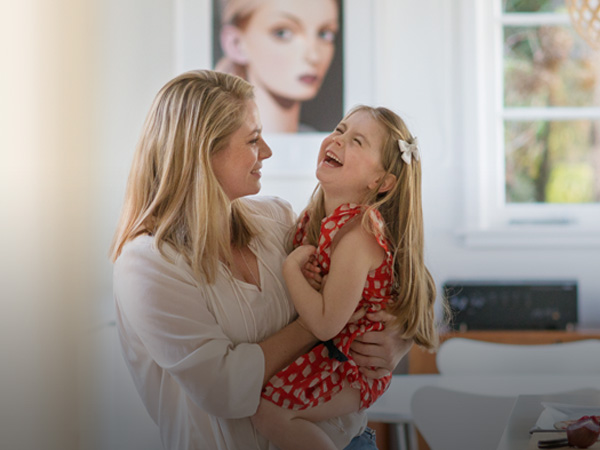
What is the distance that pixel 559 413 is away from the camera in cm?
122

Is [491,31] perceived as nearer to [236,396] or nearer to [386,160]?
[386,160]

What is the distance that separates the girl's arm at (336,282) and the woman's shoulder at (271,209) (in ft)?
0.65

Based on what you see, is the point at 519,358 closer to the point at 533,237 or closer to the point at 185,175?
the point at 533,237

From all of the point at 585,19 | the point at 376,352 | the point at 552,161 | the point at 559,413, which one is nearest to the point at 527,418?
the point at 559,413

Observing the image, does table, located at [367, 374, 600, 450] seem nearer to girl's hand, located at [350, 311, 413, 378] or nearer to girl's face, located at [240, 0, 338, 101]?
girl's hand, located at [350, 311, 413, 378]

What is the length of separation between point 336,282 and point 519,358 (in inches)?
37.1

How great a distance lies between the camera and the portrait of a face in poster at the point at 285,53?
2922 millimetres

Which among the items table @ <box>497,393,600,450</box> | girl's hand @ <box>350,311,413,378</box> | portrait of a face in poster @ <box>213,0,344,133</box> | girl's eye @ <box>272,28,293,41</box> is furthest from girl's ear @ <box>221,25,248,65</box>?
table @ <box>497,393,600,450</box>

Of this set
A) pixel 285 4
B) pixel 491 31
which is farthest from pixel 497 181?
pixel 285 4

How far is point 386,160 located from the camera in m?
1.47

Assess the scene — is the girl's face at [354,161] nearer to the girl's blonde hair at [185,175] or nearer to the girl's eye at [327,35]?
the girl's blonde hair at [185,175]

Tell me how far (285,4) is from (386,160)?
166 cm

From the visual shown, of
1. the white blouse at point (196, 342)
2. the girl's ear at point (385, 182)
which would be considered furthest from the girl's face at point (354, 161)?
the white blouse at point (196, 342)

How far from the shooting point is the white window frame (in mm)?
2904
